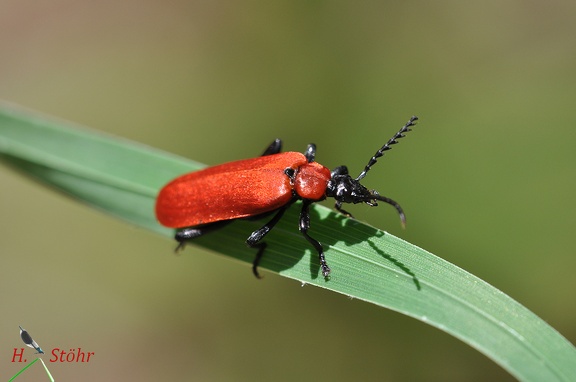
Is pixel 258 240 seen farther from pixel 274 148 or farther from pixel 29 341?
pixel 29 341

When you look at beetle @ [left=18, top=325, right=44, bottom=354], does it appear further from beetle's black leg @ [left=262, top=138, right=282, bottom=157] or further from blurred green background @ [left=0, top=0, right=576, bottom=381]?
beetle's black leg @ [left=262, top=138, right=282, bottom=157]

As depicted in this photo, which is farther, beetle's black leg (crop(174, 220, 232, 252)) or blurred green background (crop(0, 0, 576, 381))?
blurred green background (crop(0, 0, 576, 381))

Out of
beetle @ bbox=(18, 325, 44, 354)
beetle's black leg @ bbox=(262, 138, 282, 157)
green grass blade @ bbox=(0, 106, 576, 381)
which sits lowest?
beetle @ bbox=(18, 325, 44, 354)

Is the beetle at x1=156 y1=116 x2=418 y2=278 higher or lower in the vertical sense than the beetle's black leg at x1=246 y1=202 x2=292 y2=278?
higher

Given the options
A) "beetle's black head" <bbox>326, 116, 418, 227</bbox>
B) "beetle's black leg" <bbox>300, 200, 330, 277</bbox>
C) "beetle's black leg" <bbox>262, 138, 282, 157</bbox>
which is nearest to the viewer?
"beetle's black leg" <bbox>300, 200, 330, 277</bbox>

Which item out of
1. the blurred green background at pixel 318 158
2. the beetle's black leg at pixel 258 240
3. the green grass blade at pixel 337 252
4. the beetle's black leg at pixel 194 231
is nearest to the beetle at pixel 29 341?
the blurred green background at pixel 318 158

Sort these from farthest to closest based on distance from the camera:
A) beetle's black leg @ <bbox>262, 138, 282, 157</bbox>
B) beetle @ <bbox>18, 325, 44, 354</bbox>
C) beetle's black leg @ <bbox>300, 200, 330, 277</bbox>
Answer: beetle @ <bbox>18, 325, 44, 354</bbox>, beetle's black leg @ <bbox>262, 138, 282, 157</bbox>, beetle's black leg @ <bbox>300, 200, 330, 277</bbox>

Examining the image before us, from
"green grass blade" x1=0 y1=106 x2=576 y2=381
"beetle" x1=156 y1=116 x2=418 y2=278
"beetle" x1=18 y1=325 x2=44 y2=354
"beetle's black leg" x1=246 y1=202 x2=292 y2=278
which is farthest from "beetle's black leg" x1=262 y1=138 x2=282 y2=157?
"beetle" x1=18 y1=325 x2=44 y2=354
